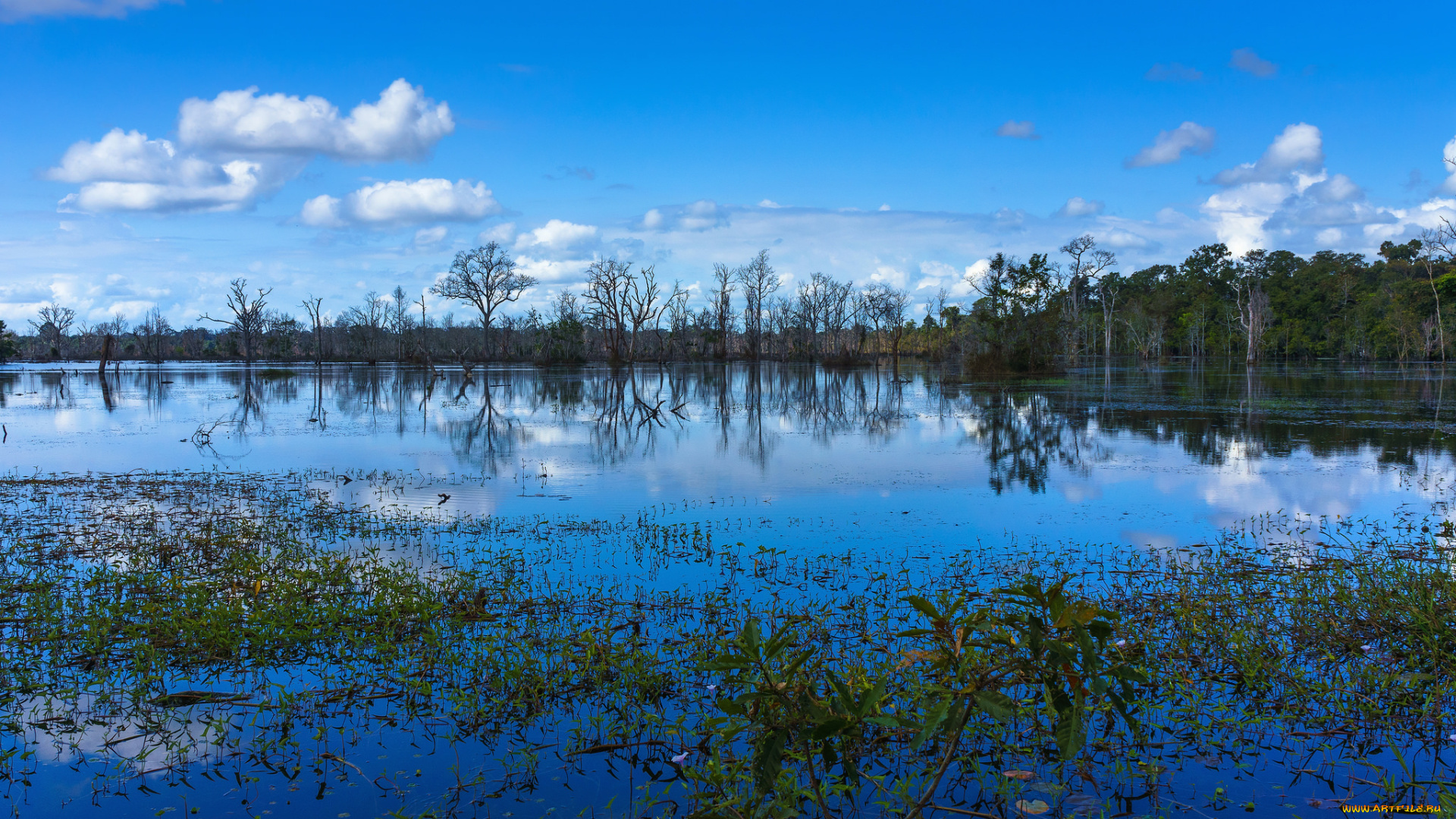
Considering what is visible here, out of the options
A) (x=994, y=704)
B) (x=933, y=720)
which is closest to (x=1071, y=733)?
(x=994, y=704)

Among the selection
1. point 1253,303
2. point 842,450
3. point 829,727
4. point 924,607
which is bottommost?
point 842,450

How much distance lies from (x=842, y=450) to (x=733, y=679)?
1256cm

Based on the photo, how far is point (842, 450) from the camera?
637 inches

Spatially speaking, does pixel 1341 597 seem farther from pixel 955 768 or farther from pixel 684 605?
pixel 684 605

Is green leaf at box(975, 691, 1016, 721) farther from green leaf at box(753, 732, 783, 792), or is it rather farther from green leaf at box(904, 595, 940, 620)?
green leaf at box(753, 732, 783, 792)

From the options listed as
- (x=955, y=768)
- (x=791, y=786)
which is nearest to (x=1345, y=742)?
(x=955, y=768)

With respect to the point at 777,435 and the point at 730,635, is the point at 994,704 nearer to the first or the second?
the point at 730,635

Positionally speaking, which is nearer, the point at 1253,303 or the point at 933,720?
the point at 933,720

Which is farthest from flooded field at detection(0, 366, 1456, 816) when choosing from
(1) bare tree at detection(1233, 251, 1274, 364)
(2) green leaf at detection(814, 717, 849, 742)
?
(1) bare tree at detection(1233, 251, 1274, 364)

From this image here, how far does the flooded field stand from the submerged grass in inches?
1.0

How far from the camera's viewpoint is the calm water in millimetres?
10164

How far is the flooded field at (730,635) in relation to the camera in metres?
3.64

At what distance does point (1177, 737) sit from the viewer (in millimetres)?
4160

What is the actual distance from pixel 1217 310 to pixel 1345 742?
329 feet
